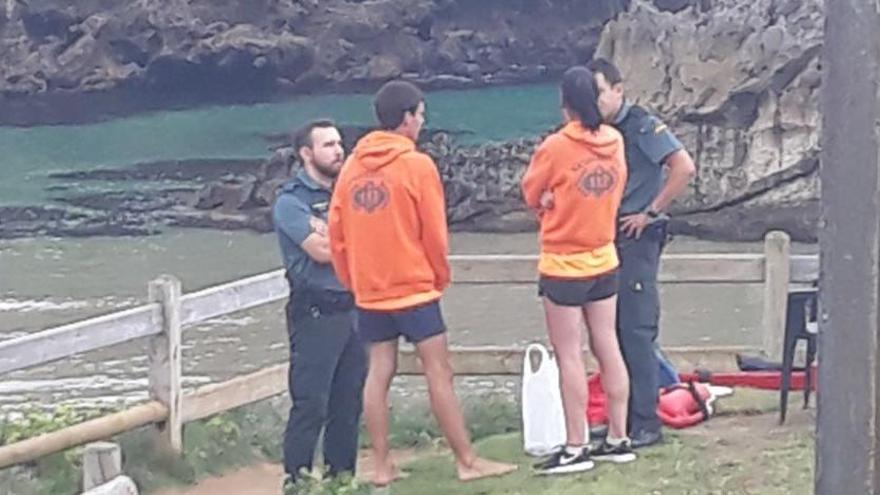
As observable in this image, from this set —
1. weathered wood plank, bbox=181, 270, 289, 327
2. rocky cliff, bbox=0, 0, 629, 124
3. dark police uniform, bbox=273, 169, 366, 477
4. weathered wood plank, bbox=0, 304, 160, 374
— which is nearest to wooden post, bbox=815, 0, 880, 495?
dark police uniform, bbox=273, 169, 366, 477

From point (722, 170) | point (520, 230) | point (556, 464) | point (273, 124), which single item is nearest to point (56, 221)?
point (520, 230)

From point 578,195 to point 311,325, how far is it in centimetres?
99

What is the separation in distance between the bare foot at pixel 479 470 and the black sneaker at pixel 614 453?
34cm

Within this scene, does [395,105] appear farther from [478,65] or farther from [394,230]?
[478,65]

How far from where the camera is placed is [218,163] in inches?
1307

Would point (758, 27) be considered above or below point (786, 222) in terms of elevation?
above

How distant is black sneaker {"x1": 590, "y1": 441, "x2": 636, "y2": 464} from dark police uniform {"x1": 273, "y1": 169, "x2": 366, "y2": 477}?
2.96 feet

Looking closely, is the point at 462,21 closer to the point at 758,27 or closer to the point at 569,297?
the point at 758,27

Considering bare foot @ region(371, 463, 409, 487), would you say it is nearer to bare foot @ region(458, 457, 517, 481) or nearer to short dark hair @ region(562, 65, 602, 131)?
bare foot @ region(458, 457, 517, 481)

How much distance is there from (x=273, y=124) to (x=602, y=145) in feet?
116

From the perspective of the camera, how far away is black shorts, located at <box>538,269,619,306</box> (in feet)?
20.9

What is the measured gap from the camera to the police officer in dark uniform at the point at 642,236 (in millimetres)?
6711

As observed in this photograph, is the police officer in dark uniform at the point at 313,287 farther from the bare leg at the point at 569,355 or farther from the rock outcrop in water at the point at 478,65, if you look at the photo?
the rock outcrop in water at the point at 478,65

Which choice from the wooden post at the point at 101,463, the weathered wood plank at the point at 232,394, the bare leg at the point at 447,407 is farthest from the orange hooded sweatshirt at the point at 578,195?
the wooden post at the point at 101,463
